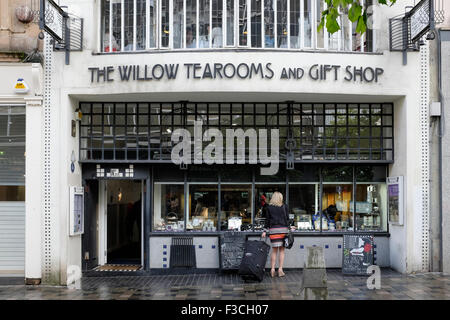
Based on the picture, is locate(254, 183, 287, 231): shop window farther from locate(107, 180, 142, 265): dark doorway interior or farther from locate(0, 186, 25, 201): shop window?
locate(0, 186, 25, 201): shop window

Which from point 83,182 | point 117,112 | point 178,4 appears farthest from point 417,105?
point 83,182

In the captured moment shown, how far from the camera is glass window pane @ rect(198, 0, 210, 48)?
11.5 m

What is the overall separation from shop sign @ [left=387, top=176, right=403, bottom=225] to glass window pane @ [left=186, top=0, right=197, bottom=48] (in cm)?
547

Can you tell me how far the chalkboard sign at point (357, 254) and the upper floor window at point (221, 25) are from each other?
4281mm

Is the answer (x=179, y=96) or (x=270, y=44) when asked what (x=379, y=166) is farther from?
(x=179, y=96)

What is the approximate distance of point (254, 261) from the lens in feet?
36.2

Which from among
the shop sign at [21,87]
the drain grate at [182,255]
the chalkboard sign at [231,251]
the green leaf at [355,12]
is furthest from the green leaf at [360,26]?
the shop sign at [21,87]

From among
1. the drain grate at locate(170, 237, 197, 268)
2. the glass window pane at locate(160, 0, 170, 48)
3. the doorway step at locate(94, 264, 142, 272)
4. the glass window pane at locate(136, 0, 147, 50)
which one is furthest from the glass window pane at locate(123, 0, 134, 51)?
the doorway step at locate(94, 264, 142, 272)

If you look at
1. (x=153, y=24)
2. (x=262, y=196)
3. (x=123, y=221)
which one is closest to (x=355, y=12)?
(x=153, y=24)

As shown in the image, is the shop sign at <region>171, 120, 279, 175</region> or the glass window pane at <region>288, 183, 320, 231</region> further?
the glass window pane at <region>288, 183, 320, 231</region>

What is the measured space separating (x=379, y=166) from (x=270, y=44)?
12.9 ft

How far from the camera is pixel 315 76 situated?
36.6 feet

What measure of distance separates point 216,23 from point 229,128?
240cm

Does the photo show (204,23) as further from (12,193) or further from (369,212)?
(369,212)
